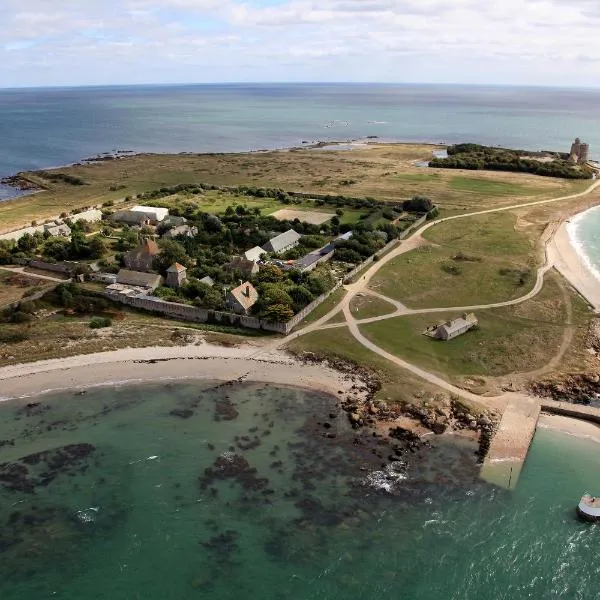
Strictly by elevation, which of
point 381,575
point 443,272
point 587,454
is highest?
point 443,272

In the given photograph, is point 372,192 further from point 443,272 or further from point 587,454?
point 587,454

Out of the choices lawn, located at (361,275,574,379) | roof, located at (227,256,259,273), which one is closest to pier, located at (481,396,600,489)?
lawn, located at (361,275,574,379)

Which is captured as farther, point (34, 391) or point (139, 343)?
point (139, 343)

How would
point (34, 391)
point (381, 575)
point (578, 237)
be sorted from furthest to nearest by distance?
point (578, 237) < point (34, 391) < point (381, 575)

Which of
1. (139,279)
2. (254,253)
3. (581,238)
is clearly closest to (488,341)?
(254,253)

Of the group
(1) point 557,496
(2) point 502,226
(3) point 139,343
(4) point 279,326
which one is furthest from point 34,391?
(2) point 502,226

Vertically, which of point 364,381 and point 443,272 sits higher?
point 443,272
